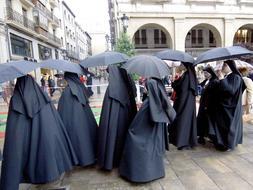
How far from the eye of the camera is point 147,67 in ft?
10.8

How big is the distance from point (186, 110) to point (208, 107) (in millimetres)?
567

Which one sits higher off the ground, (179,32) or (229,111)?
(179,32)

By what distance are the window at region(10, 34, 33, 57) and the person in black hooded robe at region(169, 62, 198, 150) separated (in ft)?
58.5

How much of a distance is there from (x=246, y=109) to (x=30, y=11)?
22505 mm

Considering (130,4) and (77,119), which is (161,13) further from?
(77,119)

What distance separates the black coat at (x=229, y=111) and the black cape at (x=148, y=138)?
150cm

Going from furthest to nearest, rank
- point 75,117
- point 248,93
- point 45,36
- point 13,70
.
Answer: point 45,36 < point 248,93 < point 75,117 < point 13,70

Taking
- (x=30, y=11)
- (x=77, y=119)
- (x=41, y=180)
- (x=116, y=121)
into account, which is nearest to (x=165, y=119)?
(x=116, y=121)

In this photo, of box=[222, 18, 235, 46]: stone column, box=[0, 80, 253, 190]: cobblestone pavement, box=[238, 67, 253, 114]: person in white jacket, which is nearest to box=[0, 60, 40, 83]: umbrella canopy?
box=[0, 80, 253, 190]: cobblestone pavement

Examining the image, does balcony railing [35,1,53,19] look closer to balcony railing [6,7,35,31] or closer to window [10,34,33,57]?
balcony railing [6,7,35,31]

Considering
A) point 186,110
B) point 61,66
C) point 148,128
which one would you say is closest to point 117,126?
point 148,128

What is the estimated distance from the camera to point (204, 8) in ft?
69.2

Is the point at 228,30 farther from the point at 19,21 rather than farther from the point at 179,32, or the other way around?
the point at 19,21

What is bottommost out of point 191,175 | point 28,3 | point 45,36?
point 191,175
